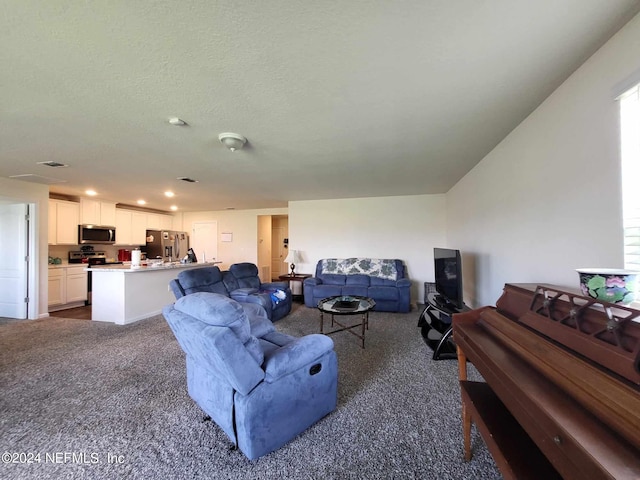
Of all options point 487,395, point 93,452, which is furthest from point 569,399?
point 93,452

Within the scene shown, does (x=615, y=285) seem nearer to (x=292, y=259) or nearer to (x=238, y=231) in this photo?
(x=292, y=259)

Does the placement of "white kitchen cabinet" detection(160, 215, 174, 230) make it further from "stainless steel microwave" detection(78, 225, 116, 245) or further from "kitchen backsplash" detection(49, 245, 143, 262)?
"stainless steel microwave" detection(78, 225, 116, 245)

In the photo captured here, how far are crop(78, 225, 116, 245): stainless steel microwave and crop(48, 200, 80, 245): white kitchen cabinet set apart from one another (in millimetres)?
92

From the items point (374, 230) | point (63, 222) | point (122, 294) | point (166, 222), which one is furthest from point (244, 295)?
point (166, 222)

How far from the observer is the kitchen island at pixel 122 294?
3.99m

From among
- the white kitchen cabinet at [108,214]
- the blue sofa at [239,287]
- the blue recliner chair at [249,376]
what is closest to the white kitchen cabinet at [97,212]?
the white kitchen cabinet at [108,214]

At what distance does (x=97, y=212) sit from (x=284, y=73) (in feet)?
20.5

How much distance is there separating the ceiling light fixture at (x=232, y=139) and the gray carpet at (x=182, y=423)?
227 centimetres

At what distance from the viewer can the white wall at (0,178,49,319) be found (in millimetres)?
4105

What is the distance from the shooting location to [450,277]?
119 inches

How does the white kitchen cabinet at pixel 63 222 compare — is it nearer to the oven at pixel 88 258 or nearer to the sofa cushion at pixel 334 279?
the oven at pixel 88 258

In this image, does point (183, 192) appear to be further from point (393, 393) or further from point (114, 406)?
point (393, 393)

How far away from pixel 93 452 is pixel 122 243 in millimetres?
5914

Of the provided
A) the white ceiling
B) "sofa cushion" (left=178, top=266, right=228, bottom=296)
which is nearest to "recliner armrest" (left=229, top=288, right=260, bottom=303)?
"sofa cushion" (left=178, top=266, right=228, bottom=296)
